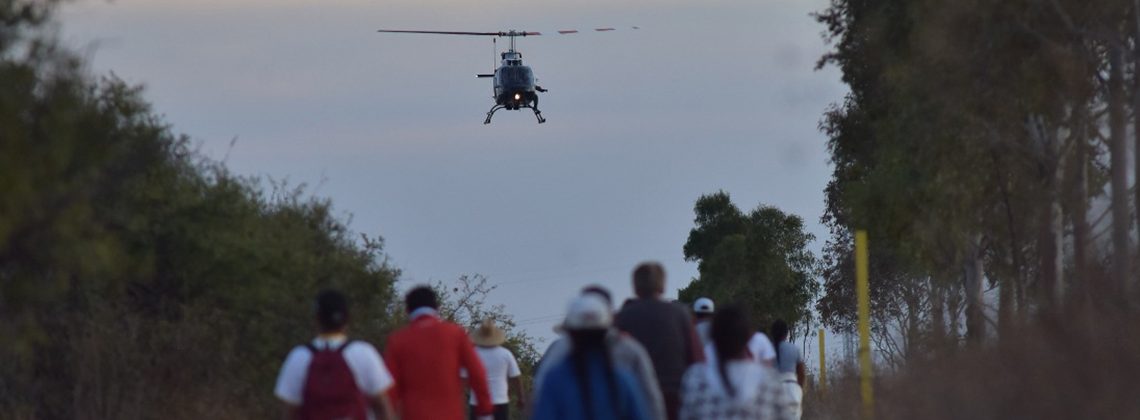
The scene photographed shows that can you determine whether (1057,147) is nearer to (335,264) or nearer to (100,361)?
(335,264)

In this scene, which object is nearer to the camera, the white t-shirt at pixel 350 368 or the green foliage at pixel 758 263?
the white t-shirt at pixel 350 368

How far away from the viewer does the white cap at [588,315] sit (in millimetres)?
9875

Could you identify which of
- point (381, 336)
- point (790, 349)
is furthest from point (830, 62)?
point (790, 349)

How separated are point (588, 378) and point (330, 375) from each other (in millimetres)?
1799

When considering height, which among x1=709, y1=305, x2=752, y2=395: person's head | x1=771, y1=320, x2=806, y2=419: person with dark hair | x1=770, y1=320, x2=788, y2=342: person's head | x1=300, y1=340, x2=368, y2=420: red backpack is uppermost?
x1=770, y1=320, x2=788, y2=342: person's head

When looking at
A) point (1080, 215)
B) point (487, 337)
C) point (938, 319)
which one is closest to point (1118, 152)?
point (1080, 215)

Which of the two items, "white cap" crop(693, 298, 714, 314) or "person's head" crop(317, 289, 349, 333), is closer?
"person's head" crop(317, 289, 349, 333)

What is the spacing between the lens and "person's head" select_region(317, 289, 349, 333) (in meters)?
11.1

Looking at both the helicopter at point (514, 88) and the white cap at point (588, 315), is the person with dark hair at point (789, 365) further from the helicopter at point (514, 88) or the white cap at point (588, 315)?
the helicopter at point (514, 88)

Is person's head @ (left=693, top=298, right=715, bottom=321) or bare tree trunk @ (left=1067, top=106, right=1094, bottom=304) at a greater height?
bare tree trunk @ (left=1067, top=106, right=1094, bottom=304)

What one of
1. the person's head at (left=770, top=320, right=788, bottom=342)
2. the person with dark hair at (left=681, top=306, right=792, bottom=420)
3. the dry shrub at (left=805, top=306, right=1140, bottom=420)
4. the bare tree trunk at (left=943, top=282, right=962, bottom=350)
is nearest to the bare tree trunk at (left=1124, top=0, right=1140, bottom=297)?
the person's head at (left=770, top=320, right=788, bottom=342)

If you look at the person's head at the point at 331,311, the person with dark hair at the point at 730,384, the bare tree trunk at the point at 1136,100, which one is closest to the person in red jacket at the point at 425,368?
the person's head at the point at 331,311

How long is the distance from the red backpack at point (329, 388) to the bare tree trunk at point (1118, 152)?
12642 millimetres

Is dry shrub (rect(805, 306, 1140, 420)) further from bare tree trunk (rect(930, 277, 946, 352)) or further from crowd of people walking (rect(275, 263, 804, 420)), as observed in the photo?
bare tree trunk (rect(930, 277, 946, 352))
